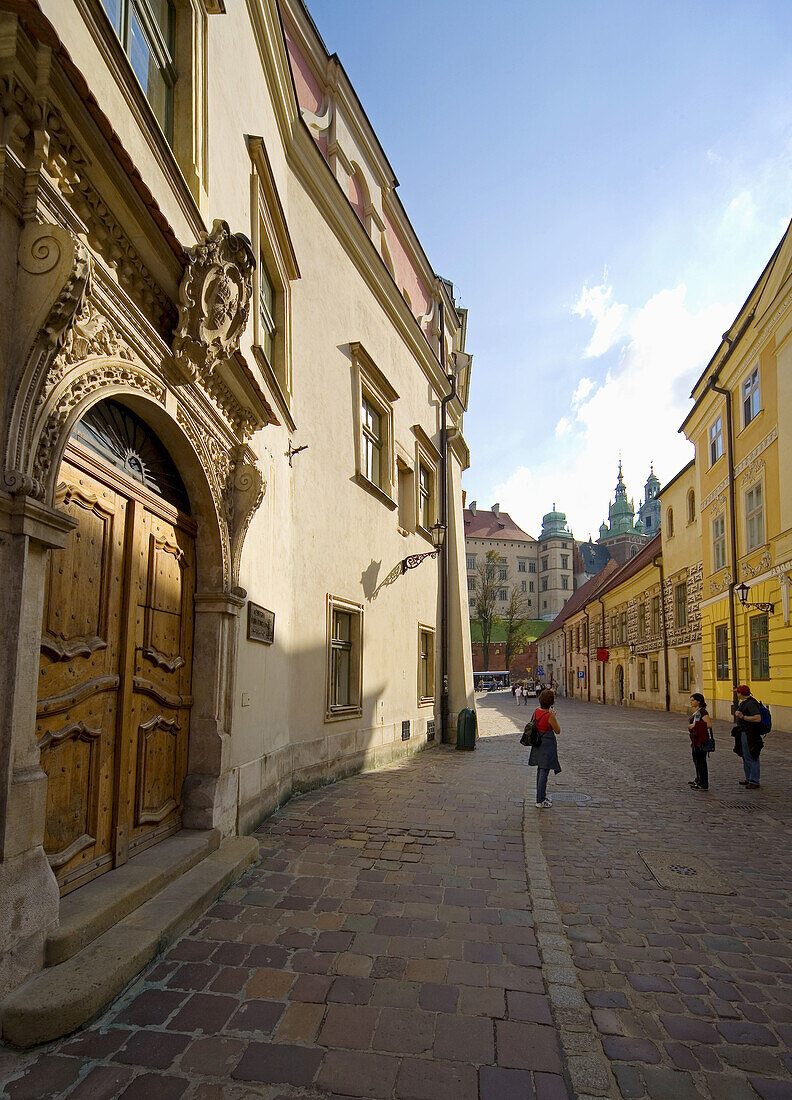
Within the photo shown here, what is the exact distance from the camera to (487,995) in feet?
11.8

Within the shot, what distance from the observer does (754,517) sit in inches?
822

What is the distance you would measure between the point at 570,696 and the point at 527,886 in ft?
174

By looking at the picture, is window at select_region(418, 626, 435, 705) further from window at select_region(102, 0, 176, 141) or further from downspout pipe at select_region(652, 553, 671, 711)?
downspout pipe at select_region(652, 553, 671, 711)

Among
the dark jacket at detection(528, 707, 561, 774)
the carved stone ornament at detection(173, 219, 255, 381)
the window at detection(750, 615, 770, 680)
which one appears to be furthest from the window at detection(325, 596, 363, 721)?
the window at detection(750, 615, 770, 680)

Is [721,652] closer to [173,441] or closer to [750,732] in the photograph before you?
[750,732]

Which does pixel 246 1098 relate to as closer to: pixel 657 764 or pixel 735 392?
pixel 657 764

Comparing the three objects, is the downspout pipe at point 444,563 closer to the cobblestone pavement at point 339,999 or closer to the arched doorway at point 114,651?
the cobblestone pavement at point 339,999

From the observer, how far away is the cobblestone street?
2.90m

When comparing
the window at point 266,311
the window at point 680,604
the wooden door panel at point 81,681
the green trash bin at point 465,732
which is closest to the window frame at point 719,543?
the window at point 680,604

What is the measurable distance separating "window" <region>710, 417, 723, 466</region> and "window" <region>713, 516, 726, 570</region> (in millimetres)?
2276

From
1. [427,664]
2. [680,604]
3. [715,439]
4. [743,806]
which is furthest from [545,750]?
[680,604]

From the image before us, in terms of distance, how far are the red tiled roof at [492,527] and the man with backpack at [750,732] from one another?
81907 mm

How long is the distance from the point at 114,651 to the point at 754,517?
20758 mm

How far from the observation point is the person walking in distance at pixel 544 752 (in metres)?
8.66
